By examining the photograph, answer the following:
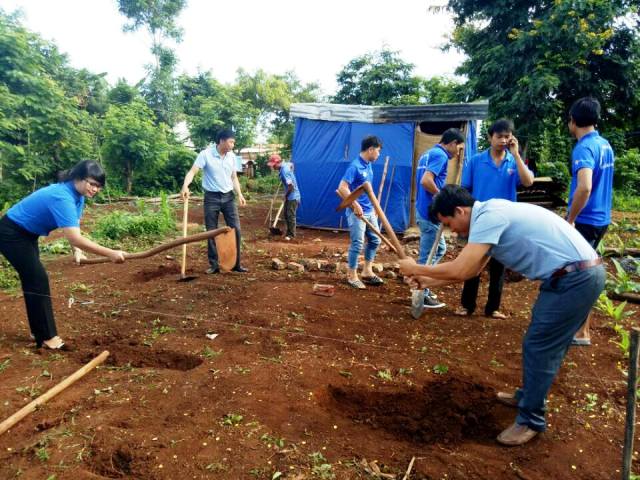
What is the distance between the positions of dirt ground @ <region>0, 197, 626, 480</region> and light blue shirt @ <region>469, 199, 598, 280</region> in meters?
1.10

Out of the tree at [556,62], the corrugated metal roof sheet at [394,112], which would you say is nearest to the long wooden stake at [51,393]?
the corrugated metal roof sheet at [394,112]

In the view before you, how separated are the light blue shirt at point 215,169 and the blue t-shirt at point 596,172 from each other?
4032 millimetres

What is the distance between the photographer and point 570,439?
2605mm

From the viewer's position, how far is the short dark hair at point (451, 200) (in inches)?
101

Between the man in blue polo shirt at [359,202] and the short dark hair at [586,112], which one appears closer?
the short dark hair at [586,112]

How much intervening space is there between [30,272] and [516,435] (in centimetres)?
390

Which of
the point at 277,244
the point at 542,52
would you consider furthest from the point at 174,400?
the point at 542,52

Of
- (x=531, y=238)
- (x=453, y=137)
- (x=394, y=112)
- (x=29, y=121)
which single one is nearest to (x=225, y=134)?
(x=453, y=137)

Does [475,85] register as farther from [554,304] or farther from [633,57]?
[554,304]

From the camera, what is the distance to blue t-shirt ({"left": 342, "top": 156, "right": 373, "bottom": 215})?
5184 mm

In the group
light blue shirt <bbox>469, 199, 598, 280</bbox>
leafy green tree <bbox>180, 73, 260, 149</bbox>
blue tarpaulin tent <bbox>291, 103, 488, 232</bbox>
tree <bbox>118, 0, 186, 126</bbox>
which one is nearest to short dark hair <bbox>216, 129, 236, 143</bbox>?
light blue shirt <bbox>469, 199, 598, 280</bbox>

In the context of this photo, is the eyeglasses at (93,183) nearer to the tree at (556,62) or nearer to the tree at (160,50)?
the tree at (556,62)

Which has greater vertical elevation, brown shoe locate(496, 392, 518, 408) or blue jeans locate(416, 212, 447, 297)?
blue jeans locate(416, 212, 447, 297)

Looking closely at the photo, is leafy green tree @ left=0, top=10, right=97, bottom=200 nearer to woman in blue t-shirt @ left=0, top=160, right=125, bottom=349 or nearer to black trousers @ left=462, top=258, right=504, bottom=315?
woman in blue t-shirt @ left=0, top=160, right=125, bottom=349
